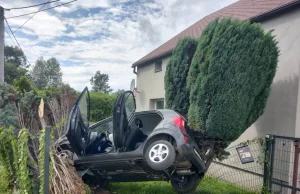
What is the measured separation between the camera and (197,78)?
212 inches

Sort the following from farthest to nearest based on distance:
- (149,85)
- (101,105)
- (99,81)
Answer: (99,81) → (101,105) → (149,85)

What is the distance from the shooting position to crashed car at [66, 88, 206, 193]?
4277 millimetres

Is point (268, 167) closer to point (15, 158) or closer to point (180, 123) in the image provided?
point (180, 123)

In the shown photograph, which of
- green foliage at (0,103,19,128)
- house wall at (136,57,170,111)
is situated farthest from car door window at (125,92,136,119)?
house wall at (136,57,170,111)

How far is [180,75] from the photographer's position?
6.74 metres

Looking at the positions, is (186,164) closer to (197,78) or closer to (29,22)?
(197,78)

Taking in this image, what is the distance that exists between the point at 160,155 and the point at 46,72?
51779 mm

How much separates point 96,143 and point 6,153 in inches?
61.3

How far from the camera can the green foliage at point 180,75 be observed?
259 inches

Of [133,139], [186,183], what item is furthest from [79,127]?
[186,183]

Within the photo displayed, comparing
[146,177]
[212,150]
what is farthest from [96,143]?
[212,150]

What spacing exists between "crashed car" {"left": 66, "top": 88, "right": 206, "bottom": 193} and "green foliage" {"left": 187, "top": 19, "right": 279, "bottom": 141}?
1.98 feet

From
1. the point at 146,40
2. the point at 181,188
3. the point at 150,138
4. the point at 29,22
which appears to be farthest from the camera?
the point at 146,40

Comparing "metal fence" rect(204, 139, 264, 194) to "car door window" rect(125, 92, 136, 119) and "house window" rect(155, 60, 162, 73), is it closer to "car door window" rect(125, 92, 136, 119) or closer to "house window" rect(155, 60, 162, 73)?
"car door window" rect(125, 92, 136, 119)
